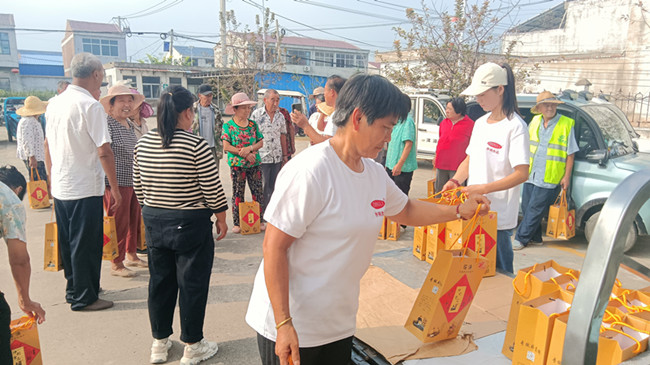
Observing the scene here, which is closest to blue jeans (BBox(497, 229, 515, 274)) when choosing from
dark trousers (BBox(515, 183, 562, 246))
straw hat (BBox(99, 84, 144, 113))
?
dark trousers (BBox(515, 183, 562, 246))

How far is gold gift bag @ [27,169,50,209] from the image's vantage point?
7.51 m

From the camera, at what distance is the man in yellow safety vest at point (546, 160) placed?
220 inches

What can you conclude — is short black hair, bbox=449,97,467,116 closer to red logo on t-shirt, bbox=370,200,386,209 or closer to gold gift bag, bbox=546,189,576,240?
gold gift bag, bbox=546,189,576,240

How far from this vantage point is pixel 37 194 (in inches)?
299

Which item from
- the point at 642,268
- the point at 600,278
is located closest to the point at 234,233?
the point at 642,268

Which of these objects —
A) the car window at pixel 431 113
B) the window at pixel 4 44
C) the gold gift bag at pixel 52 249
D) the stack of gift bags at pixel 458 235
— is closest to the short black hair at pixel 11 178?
the gold gift bag at pixel 52 249

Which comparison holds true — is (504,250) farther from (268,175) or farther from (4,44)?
(4,44)

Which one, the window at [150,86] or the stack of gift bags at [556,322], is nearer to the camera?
the stack of gift bags at [556,322]

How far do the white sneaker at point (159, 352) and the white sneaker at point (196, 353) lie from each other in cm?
15

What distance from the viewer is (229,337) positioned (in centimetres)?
355

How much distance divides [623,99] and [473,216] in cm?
1432

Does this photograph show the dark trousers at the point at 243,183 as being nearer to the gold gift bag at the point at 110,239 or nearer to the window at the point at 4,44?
the gold gift bag at the point at 110,239

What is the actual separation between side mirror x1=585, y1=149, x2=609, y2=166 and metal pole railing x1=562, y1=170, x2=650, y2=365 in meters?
4.98

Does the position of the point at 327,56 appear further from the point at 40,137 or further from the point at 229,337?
the point at 229,337
